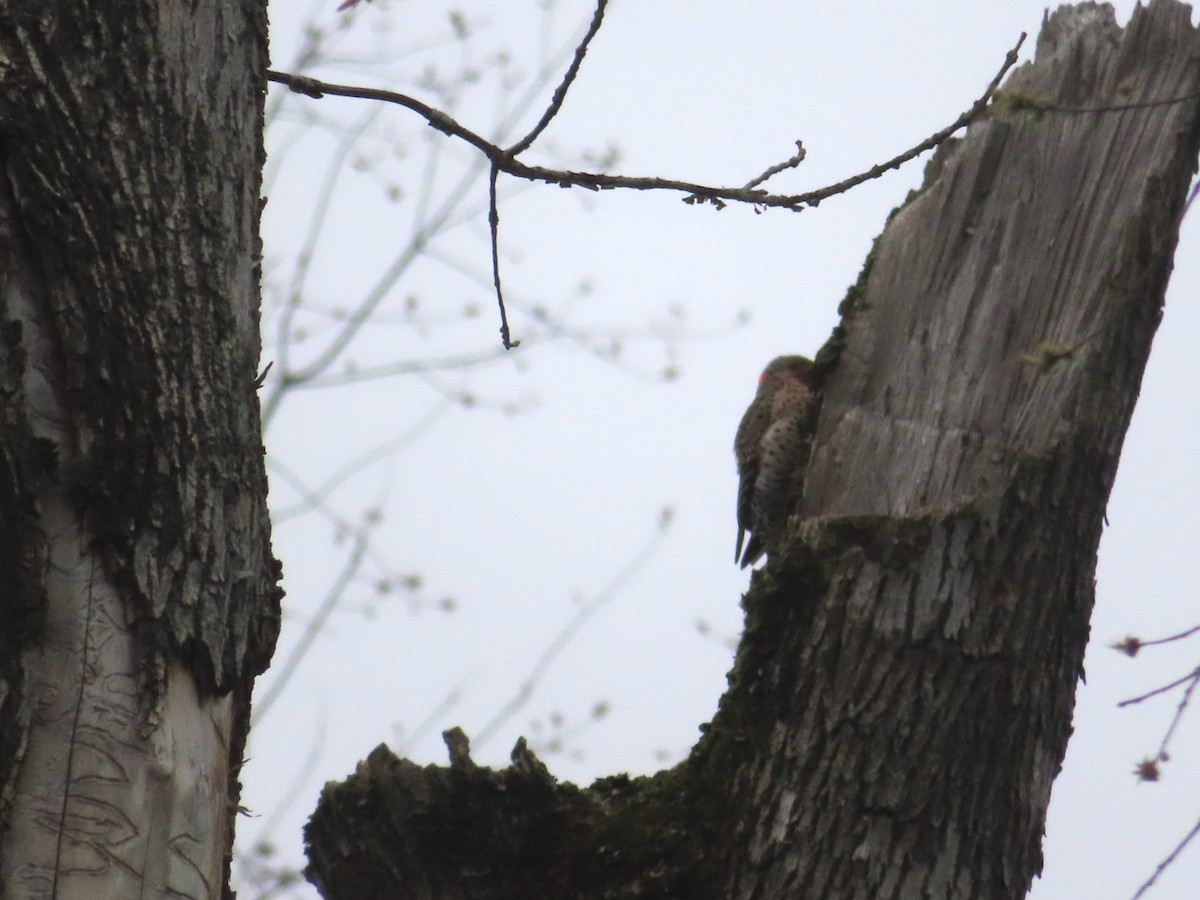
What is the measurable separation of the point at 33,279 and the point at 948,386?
197 cm

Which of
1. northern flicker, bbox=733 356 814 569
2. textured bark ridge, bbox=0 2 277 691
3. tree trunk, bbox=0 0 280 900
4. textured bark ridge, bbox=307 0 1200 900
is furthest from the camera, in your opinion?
northern flicker, bbox=733 356 814 569

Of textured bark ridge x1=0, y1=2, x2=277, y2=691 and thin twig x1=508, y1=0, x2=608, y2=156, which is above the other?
thin twig x1=508, y1=0, x2=608, y2=156

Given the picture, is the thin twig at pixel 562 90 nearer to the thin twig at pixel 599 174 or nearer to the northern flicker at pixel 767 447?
the thin twig at pixel 599 174

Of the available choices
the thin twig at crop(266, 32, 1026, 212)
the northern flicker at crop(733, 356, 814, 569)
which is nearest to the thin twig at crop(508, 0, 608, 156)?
the thin twig at crop(266, 32, 1026, 212)

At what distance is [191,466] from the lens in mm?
2096

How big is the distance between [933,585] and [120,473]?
5.26 feet

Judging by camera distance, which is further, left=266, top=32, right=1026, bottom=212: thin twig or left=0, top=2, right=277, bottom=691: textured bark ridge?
left=266, top=32, right=1026, bottom=212: thin twig

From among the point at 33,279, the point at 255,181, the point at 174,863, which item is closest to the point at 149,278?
the point at 33,279

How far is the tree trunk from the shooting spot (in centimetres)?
186

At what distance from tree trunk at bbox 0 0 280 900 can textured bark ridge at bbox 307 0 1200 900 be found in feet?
3.04

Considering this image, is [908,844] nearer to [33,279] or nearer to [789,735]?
[789,735]

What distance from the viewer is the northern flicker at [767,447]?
4.30 meters

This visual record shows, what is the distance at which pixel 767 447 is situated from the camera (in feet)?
15.4

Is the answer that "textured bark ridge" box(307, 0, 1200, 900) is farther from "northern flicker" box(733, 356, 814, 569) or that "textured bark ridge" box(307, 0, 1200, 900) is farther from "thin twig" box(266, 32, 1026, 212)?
"northern flicker" box(733, 356, 814, 569)
